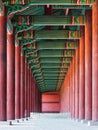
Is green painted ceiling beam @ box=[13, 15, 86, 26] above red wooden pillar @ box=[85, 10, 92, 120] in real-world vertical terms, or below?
above

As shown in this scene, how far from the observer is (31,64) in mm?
63719

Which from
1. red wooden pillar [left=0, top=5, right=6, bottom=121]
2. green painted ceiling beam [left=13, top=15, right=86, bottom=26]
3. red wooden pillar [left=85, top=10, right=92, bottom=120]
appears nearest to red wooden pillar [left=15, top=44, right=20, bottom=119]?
green painted ceiling beam [left=13, top=15, right=86, bottom=26]

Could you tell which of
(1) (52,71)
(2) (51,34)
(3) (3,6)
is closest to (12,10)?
(3) (3,6)

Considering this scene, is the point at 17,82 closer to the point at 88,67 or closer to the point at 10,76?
the point at 10,76

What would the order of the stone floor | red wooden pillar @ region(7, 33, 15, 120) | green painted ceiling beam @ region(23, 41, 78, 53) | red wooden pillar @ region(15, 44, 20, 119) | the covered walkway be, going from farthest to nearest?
green painted ceiling beam @ region(23, 41, 78, 53) → red wooden pillar @ region(15, 44, 20, 119) → red wooden pillar @ region(7, 33, 15, 120) → the covered walkway → the stone floor

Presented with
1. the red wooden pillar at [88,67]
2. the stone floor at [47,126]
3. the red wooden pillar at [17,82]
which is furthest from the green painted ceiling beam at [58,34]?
the stone floor at [47,126]

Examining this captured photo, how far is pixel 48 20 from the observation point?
35.2 m

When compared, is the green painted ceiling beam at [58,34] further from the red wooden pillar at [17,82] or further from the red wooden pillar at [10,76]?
the red wooden pillar at [10,76]

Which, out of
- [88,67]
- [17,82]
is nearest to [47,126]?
[88,67]

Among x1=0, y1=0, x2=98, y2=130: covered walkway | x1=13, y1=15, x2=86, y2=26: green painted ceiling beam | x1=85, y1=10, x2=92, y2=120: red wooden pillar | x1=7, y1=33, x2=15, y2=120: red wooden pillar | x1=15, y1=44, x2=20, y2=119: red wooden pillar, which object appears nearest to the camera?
x1=0, y1=0, x2=98, y2=130: covered walkway

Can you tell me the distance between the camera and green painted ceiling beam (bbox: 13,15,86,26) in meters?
35.2

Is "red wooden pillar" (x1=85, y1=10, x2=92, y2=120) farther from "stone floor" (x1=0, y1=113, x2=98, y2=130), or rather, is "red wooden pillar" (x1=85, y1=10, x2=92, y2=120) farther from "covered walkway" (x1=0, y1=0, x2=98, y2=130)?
"stone floor" (x1=0, y1=113, x2=98, y2=130)

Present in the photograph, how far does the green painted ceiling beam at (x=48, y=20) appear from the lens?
35219 mm

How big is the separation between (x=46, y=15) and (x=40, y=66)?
104 feet
